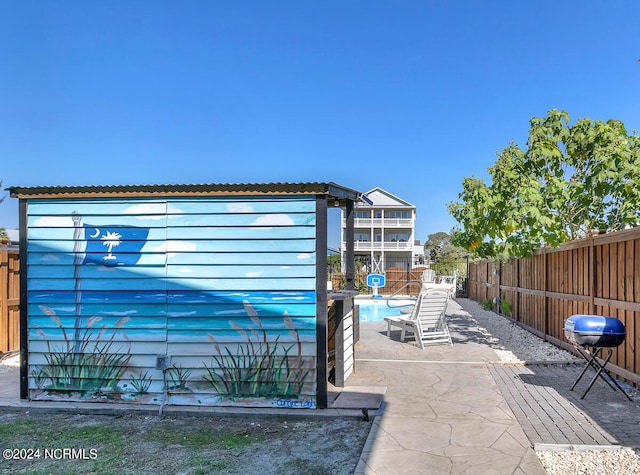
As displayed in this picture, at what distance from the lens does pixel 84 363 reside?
4.28m

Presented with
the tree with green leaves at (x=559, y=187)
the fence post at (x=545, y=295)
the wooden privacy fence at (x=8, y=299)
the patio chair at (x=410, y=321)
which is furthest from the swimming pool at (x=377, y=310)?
the wooden privacy fence at (x=8, y=299)

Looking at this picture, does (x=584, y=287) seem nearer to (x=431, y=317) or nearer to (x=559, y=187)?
(x=559, y=187)

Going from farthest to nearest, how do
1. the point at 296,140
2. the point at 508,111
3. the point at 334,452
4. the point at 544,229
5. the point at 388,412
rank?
the point at 296,140 < the point at 508,111 < the point at 544,229 < the point at 388,412 < the point at 334,452

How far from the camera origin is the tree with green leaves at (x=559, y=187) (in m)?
5.76

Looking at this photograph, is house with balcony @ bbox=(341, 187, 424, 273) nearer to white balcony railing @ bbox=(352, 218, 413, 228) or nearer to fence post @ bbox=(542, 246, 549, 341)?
white balcony railing @ bbox=(352, 218, 413, 228)

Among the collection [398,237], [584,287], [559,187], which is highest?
[398,237]

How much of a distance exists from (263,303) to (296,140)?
16.2 meters

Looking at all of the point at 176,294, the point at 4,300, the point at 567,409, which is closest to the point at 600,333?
the point at 567,409

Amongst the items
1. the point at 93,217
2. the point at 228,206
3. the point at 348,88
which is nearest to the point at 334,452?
the point at 228,206

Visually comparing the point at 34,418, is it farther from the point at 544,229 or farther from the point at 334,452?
the point at 544,229

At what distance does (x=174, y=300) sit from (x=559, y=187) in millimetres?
5005

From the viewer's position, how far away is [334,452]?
3080mm

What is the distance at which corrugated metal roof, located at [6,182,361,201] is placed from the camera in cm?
409
